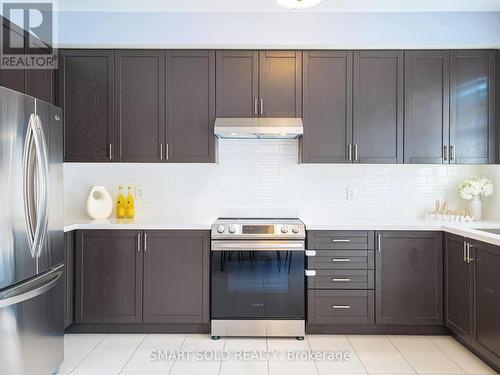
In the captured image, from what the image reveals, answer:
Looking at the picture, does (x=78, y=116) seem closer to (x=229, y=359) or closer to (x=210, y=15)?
(x=210, y=15)

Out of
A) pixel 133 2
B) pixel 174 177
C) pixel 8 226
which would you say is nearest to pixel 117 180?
pixel 174 177

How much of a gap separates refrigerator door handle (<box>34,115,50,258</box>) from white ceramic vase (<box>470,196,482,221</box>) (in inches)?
134

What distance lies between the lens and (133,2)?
3072 mm

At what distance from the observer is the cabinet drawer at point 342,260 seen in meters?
3.06

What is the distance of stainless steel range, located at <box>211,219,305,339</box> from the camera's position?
301 cm

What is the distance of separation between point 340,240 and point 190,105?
1.70 meters

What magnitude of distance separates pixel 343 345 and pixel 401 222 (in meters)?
1.11

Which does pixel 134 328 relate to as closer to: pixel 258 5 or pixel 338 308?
pixel 338 308

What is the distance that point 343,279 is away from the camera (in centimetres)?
306

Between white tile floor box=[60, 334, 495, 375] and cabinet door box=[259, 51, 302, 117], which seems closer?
white tile floor box=[60, 334, 495, 375]

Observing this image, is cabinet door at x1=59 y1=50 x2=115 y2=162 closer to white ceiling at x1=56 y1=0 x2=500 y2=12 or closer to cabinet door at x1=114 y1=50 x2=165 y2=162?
cabinet door at x1=114 y1=50 x2=165 y2=162

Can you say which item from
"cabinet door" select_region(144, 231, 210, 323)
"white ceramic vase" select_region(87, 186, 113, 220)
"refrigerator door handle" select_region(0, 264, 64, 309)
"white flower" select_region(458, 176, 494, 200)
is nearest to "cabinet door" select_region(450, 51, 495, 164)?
"white flower" select_region(458, 176, 494, 200)

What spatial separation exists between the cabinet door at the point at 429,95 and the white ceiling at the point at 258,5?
1.23 feet

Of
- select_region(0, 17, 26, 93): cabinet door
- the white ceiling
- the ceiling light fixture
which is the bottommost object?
select_region(0, 17, 26, 93): cabinet door
